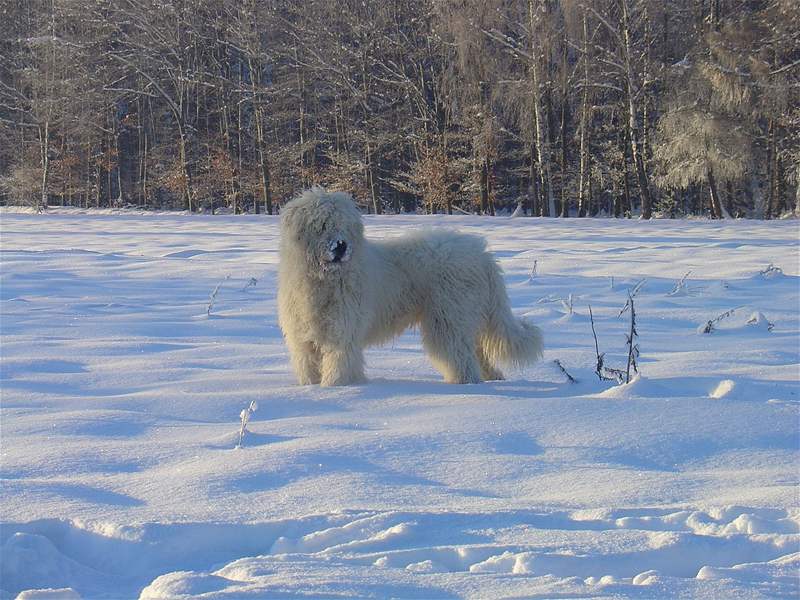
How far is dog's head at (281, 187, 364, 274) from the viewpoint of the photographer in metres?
5.54

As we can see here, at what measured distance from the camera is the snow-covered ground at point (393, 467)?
254 centimetres

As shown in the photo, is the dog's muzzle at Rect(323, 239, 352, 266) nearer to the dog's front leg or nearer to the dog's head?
the dog's head

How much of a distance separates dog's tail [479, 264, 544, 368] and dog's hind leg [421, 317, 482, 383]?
8.6 inches

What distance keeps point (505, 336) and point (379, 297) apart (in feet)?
3.24

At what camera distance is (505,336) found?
605 cm

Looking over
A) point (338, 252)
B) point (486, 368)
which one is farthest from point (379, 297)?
point (486, 368)

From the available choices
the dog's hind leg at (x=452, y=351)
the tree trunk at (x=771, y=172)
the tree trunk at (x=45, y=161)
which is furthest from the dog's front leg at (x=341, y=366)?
the tree trunk at (x=45, y=161)

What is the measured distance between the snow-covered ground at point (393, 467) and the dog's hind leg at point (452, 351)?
0.22 meters

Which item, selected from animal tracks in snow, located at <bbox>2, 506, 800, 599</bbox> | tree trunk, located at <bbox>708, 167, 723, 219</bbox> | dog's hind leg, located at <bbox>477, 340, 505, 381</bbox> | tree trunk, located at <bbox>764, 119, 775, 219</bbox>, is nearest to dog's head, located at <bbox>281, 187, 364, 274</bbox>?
dog's hind leg, located at <bbox>477, 340, 505, 381</bbox>

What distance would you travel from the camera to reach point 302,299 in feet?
18.3

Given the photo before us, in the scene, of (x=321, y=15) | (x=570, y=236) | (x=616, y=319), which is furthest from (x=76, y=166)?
(x=616, y=319)

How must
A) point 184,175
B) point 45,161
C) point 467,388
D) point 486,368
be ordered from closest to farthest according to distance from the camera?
point 467,388, point 486,368, point 184,175, point 45,161

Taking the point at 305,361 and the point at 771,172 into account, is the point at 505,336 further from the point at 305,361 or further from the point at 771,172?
the point at 771,172

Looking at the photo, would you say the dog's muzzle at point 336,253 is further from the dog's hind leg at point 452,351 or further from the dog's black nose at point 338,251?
the dog's hind leg at point 452,351
